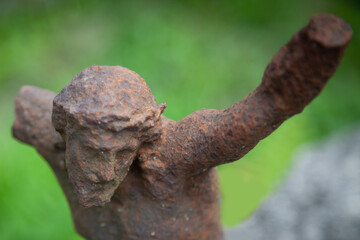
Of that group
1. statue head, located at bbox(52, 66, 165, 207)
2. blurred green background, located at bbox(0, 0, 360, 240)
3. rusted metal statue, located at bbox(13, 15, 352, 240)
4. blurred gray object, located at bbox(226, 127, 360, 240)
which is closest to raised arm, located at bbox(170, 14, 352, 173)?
rusted metal statue, located at bbox(13, 15, 352, 240)

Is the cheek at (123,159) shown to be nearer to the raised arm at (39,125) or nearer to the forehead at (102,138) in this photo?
the forehead at (102,138)

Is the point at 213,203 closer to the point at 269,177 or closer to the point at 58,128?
the point at 58,128

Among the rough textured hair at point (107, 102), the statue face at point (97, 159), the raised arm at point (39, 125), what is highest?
the raised arm at point (39, 125)

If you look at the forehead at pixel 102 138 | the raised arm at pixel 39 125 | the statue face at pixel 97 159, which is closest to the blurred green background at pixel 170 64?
the raised arm at pixel 39 125

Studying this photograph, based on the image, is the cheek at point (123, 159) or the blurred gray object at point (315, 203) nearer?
the cheek at point (123, 159)

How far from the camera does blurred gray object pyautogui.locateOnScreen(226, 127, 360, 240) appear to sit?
2.30 m

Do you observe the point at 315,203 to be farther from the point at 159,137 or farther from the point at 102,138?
the point at 102,138

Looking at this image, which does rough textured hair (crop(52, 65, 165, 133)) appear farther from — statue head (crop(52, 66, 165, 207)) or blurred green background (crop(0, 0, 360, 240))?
blurred green background (crop(0, 0, 360, 240))

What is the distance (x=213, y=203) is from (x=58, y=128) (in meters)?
0.56

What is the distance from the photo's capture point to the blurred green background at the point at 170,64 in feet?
8.52

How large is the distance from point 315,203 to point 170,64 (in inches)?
64.8

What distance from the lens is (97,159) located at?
3.34 ft

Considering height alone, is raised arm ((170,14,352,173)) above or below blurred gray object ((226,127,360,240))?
below

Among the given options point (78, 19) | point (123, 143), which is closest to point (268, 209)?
point (123, 143)
